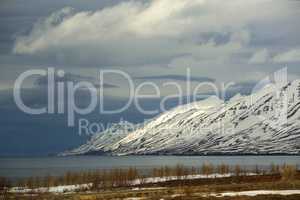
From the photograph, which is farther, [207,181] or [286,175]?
[207,181]

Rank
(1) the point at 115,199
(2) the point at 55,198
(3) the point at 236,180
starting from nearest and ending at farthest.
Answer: (1) the point at 115,199 < (2) the point at 55,198 < (3) the point at 236,180

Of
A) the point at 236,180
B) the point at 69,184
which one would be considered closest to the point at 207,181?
the point at 236,180

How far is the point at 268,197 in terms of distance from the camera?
49.1 meters

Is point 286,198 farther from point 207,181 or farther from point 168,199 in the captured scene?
point 207,181

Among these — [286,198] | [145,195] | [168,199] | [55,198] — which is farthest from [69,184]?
[286,198]

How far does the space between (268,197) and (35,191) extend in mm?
42017

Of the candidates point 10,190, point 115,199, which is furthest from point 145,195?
point 10,190

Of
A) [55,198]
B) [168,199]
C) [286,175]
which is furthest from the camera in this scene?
[286,175]

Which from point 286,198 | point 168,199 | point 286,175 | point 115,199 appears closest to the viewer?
point 286,198

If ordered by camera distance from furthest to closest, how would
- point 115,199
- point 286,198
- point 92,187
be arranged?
point 92,187 < point 115,199 < point 286,198

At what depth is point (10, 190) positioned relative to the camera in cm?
8681

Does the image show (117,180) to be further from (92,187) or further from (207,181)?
→ (207,181)

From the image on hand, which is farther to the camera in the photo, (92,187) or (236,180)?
(92,187)

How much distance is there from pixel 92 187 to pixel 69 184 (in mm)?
6265
